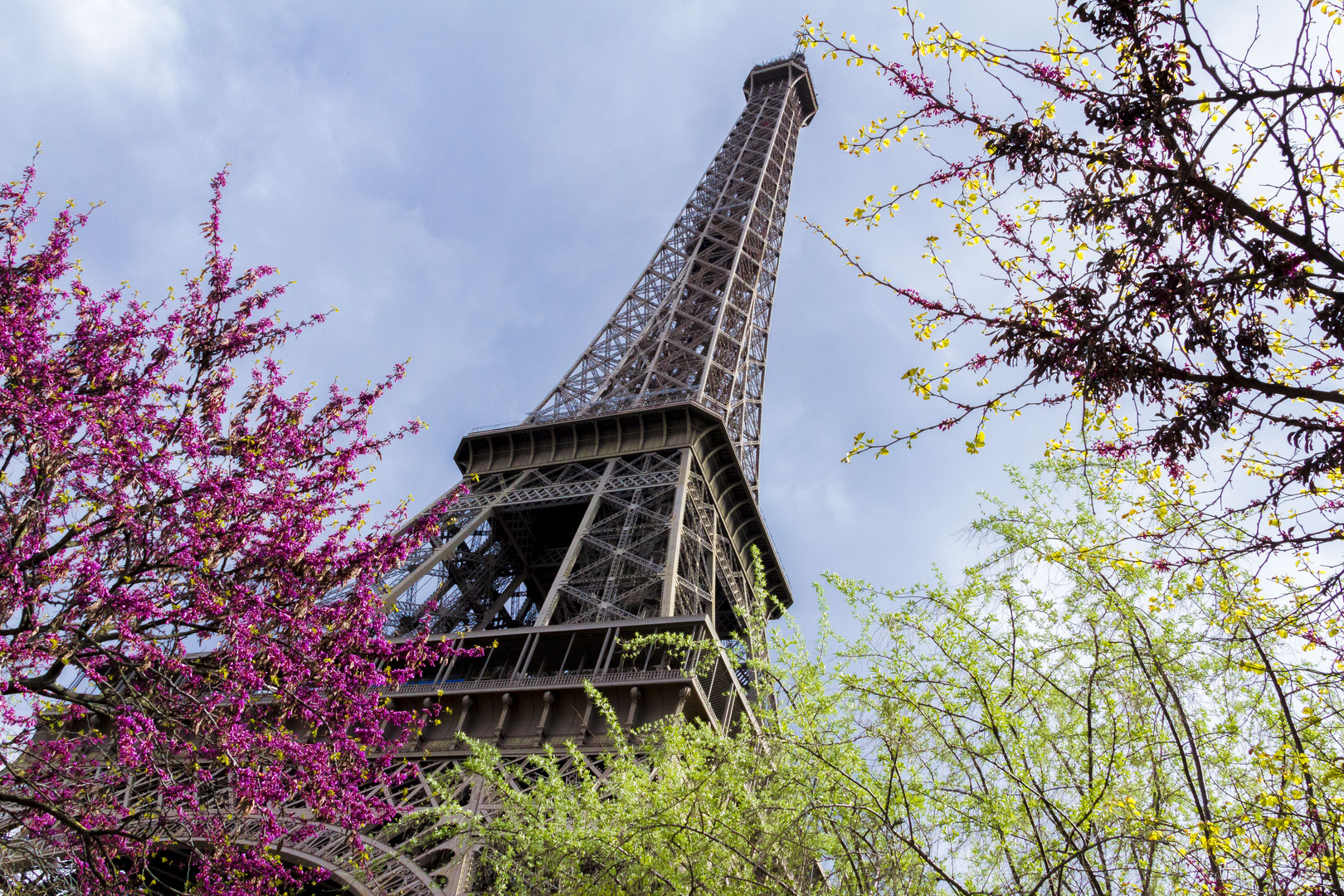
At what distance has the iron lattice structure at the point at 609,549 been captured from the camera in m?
19.5

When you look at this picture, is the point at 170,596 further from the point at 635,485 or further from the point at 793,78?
the point at 793,78

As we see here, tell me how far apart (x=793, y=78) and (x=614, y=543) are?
6046 centimetres

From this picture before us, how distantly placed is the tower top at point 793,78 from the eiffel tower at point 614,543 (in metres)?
22.2

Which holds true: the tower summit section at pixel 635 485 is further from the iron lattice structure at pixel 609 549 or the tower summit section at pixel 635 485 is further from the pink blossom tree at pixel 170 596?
the pink blossom tree at pixel 170 596

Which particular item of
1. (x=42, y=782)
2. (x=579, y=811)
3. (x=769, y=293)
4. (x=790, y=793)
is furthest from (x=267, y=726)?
(x=769, y=293)

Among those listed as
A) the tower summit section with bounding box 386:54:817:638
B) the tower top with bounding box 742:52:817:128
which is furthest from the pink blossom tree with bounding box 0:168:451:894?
the tower top with bounding box 742:52:817:128

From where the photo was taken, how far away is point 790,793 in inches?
382

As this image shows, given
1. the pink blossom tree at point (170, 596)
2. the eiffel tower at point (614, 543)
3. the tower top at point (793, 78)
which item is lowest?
the pink blossom tree at point (170, 596)

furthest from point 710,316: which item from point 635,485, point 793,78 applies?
point 793,78

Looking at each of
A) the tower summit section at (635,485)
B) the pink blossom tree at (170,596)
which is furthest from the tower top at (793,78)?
the pink blossom tree at (170,596)

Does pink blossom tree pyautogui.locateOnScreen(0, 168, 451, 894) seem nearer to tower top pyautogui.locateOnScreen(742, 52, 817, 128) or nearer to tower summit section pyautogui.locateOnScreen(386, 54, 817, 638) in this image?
tower summit section pyautogui.locateOnScreen(386, 54, 817, 638)

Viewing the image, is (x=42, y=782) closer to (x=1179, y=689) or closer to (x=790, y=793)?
(x=790, y=793)

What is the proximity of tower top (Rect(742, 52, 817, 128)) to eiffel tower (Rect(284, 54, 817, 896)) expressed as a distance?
22.2m

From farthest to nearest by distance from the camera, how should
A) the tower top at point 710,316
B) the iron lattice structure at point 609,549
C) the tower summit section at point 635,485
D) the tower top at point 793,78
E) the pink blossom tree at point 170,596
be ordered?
the tower top at point 793,78 < the tower top at point 710,316 < the tower summit section at point 635,485 < the iron lattice structure at point 609,549 < the pink blossom tree at point 170,596
